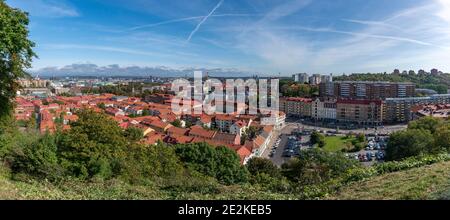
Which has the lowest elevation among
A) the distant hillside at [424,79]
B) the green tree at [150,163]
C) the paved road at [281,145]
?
the paved road at [281,145]

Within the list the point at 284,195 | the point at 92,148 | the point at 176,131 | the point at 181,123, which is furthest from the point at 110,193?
the point at 181,123

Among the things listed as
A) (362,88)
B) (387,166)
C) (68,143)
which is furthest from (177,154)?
(362,88)

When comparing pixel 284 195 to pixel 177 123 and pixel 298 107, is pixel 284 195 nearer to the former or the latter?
pixel 177 123

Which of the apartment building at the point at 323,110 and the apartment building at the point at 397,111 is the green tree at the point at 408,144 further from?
the apartment building at the point at 323,110

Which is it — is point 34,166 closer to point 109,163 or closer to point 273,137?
point 109,163

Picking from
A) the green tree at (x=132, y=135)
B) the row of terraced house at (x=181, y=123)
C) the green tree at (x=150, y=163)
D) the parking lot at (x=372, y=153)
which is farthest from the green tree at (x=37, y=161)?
the parking lot at (x=372, y=153)

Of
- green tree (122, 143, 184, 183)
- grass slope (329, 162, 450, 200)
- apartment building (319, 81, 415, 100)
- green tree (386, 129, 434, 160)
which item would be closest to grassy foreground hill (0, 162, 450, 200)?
grass slope (329, 162, 450, 200)
